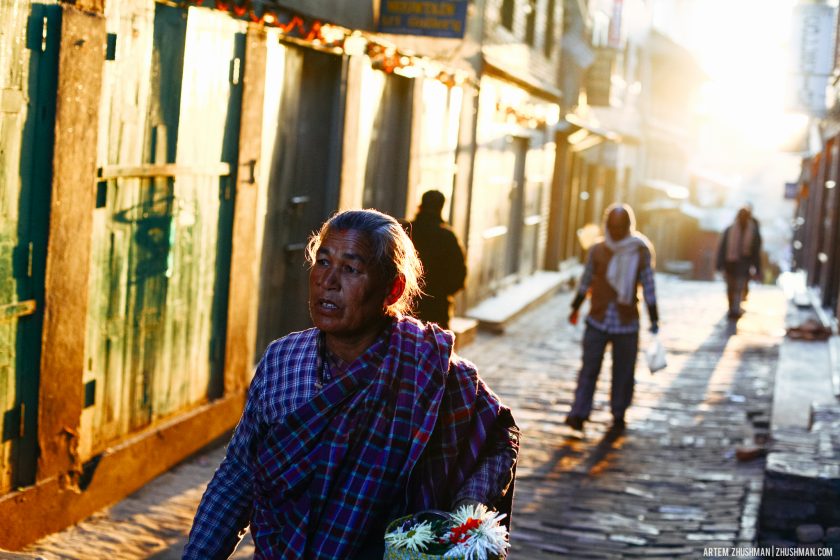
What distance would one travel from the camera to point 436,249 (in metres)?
8.77

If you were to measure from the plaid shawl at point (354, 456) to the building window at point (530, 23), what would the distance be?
54.4 ft

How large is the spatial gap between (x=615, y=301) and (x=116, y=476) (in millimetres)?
4584

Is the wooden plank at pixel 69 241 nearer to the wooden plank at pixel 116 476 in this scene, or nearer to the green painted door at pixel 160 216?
the wooden plank at pixel 116 476

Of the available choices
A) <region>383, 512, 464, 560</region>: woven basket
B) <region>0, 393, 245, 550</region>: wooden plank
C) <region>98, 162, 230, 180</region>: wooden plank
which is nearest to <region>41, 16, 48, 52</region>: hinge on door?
<region>98, 162, 230, 180</region>: wooden plank

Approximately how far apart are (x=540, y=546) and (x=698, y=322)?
474 inches

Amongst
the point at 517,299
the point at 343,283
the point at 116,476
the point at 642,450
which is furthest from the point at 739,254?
the point at 343,283

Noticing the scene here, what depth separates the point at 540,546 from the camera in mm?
7043

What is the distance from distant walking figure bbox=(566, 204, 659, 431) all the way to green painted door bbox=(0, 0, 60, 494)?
17.0 ft

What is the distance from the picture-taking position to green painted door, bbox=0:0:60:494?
221 inches

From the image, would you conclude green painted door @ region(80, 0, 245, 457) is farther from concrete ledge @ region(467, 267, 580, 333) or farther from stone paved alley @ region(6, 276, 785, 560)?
concrete ledge @ region(467, 267, 580, 333)

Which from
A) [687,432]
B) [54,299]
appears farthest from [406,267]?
[687,432]

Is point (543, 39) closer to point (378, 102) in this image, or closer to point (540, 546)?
point (378, 102)

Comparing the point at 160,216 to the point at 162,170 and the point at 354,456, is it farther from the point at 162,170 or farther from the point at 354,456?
the point at 354,456

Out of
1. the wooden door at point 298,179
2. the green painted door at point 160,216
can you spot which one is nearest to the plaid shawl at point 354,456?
the green painted door at point 160,216
